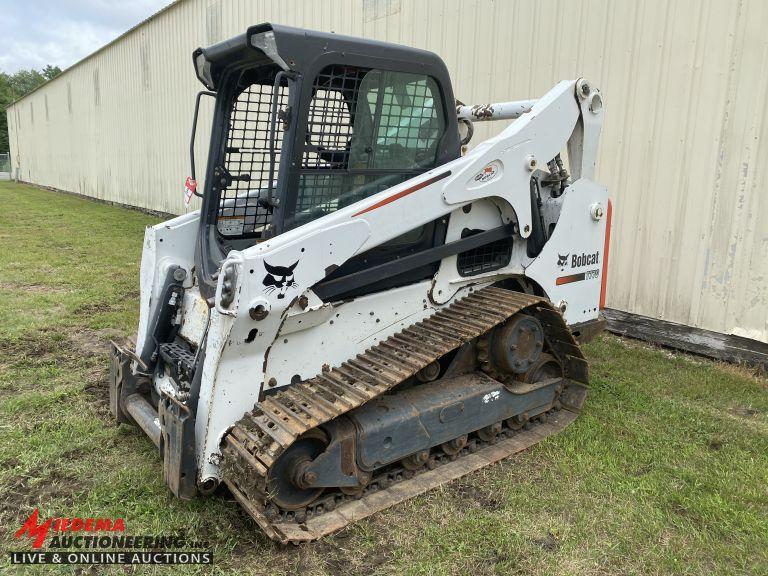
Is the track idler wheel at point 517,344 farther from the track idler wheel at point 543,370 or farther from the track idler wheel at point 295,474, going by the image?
the track idler wheel at point 295,474

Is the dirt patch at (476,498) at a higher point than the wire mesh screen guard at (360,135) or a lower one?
lower

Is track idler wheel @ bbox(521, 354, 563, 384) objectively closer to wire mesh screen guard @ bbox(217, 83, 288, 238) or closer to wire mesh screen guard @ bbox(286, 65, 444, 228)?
wire mesh screen guard @ bbox(286, 65, 444, 228)

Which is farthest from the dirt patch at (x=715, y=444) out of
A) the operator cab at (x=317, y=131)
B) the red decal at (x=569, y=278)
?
the operator cab at (x=317, y=131)

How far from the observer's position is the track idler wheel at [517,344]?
12.7 feet

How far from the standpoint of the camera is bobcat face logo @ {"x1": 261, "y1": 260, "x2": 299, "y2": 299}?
9.66ft

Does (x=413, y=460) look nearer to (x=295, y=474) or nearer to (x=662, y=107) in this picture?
(x=295, y=474)

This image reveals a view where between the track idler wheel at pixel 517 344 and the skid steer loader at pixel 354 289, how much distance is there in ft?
0.05

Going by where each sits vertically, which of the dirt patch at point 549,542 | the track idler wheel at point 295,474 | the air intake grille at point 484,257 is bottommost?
the dirt patch at point 549,542

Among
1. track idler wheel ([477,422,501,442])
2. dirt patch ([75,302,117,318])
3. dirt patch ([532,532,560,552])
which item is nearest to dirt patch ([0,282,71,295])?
dirt patch ([75,302,117,318])

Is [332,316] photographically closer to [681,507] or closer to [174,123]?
[681,507]

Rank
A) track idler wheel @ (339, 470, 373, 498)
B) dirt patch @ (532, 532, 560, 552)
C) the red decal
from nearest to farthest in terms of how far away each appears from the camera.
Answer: dirt patch @ (532, 532, 560, 552) → track idler wheel @ (339, 470, 373, 498) → the red decal

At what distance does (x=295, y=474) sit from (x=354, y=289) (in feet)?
3.41

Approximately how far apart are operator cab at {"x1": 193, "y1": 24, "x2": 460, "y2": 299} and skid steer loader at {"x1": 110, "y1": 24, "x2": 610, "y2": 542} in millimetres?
12

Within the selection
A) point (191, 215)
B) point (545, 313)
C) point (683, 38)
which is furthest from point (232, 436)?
point (683, 38)
